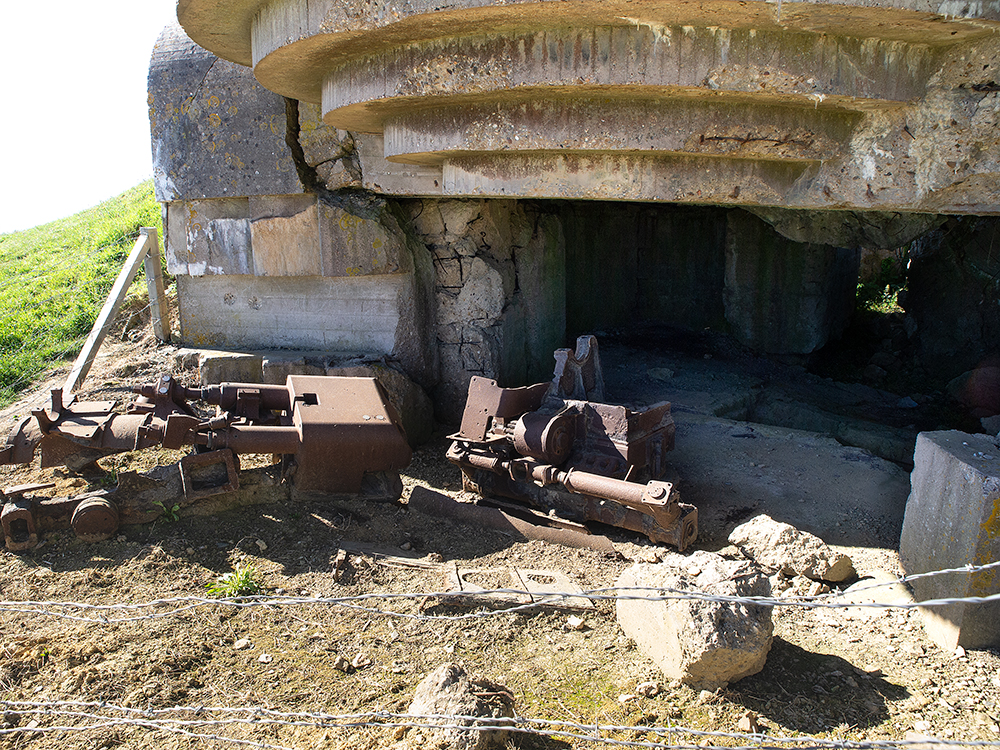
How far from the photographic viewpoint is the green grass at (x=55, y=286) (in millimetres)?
6285

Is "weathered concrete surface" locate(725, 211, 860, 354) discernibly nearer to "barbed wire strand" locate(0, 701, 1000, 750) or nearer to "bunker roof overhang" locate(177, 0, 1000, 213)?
"bunker roof overhang" locate(177, 0, 1000, 213)

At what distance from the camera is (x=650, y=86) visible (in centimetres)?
304

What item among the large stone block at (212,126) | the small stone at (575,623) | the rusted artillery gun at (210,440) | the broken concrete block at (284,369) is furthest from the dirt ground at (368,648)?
the large stone block at (212,126)

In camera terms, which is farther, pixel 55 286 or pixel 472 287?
pixel 55 286

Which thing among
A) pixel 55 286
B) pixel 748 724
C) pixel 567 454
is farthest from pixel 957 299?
pixel 55 286

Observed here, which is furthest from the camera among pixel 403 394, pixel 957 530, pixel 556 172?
pixel 403 394

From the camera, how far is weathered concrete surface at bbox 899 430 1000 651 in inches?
113

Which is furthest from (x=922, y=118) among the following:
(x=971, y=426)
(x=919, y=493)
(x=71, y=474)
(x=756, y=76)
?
(x=71, y=474)

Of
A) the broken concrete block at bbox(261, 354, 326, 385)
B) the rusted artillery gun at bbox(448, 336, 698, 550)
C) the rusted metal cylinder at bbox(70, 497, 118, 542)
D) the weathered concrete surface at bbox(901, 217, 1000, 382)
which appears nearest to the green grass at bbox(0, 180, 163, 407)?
the broken concrete block at bbox(261, 354, 326, 385)

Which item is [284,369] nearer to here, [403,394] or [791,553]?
[403,394]

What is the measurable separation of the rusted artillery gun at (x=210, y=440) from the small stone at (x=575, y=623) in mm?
1422

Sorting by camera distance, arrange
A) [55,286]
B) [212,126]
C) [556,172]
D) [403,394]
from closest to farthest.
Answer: [556,172] → [212,126] → [403,394] → [55,286]

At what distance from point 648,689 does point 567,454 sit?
1.76 meters

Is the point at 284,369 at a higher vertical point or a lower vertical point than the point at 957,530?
higher
